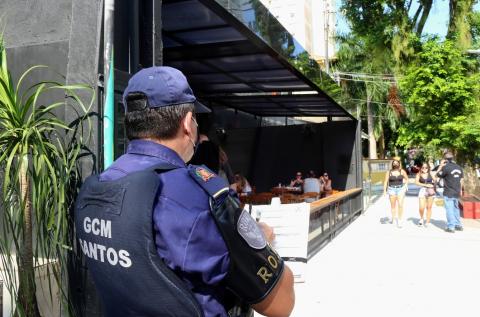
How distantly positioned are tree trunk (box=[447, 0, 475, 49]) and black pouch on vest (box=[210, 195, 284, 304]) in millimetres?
14793

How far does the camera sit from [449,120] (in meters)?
14.0

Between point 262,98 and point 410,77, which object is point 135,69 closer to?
point 262,98

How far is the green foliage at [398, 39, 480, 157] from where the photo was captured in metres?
13.5

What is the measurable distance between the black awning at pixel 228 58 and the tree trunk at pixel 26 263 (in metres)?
2.59

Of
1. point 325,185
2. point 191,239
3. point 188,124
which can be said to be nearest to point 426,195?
point 325,185

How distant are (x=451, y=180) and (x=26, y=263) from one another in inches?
364

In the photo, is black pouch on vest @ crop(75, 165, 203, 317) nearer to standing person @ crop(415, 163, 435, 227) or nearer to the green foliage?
standing person @ crop(415, 163, 435, 227)

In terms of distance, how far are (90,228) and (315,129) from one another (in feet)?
46.4

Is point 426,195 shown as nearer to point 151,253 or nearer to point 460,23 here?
point 460,23

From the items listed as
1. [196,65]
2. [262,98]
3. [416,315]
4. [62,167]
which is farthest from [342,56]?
[62,167]

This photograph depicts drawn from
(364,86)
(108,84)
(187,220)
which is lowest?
(187,220)

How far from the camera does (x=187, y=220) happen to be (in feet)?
3.97

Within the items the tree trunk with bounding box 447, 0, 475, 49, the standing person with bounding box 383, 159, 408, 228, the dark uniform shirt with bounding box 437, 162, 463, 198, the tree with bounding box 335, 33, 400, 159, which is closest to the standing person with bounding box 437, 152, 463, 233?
the dark uniform shirt with bounding box 437, 162, 463, 198

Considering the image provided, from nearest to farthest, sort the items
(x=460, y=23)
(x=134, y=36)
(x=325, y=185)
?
(x=134, y=36) < (x=325, y=185) < (x=460, y=23)
